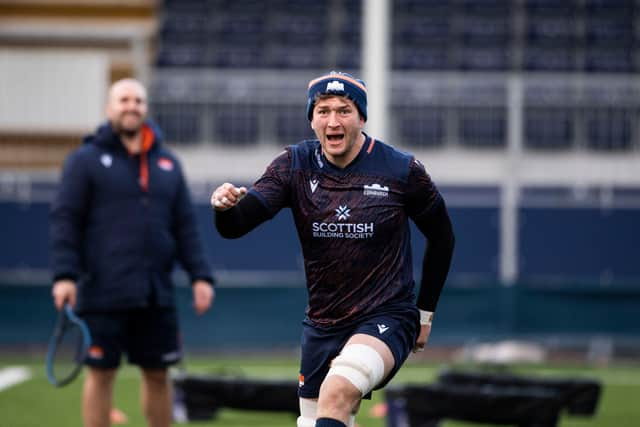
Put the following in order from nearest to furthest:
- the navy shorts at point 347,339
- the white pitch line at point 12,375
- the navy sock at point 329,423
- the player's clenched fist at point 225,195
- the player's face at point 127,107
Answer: the navy sock at point 329,423
the player's clenched fist at point 225,195
the navy shorts at point 347,339
the player's face at point 127,107
the white pitch line at point 12,375

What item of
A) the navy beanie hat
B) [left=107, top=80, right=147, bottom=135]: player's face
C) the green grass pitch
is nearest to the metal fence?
the green grass pitch

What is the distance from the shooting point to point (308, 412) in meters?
4.82

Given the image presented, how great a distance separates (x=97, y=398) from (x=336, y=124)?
7.42 ft

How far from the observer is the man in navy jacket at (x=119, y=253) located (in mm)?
6211

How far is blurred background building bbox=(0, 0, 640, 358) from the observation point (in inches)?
556

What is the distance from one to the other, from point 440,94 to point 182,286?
4.67 m

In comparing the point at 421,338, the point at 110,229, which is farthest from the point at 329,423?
the point at 110,229

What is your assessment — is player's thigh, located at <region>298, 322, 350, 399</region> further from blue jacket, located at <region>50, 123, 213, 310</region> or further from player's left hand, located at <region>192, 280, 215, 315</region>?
player's left hand, located at <region>192, 280, 215, 315</region>

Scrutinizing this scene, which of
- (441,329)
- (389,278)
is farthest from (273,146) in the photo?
(389,278)

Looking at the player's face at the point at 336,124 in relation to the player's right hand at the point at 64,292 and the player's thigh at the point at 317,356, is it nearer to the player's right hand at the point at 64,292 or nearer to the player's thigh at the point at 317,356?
the player's thigh at the point at 317,356

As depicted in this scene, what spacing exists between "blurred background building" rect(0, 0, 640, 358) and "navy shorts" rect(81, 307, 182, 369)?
6.41 meters

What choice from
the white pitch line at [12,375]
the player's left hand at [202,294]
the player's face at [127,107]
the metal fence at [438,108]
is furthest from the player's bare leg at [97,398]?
the metal fence at [438,108]

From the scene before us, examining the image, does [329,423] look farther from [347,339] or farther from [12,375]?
[12,375]

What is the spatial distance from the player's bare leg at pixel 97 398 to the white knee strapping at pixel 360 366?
6.63 feet
